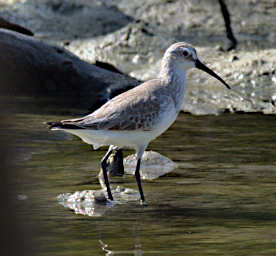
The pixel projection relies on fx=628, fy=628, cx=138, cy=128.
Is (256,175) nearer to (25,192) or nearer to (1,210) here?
(25,192)

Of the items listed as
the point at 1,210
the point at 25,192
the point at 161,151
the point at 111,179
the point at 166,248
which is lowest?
the point at 161,151

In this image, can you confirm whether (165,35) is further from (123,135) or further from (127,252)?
(127,252)

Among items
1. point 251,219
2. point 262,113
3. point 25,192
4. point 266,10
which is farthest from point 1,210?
point 266,10

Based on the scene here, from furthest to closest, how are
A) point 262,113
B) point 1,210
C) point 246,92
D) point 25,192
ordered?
point 246,92 → point 262,113 → point 25,192 → point 1,210

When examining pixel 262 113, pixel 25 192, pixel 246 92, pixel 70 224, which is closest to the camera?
pixel 70 224

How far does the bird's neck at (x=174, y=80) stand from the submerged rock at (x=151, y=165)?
925 mm

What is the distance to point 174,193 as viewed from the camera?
538cm

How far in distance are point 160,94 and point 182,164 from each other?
137 centimetres

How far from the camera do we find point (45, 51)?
35.9 feet

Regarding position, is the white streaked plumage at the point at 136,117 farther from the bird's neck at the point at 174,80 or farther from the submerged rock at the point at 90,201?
the submerged rock at the point at 90,201

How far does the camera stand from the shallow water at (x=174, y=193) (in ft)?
12.4

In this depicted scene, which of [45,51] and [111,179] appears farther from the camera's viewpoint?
[45,51]

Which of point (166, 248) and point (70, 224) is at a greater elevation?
point (166, 248)

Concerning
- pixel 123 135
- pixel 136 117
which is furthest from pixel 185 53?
pixel 123 135
